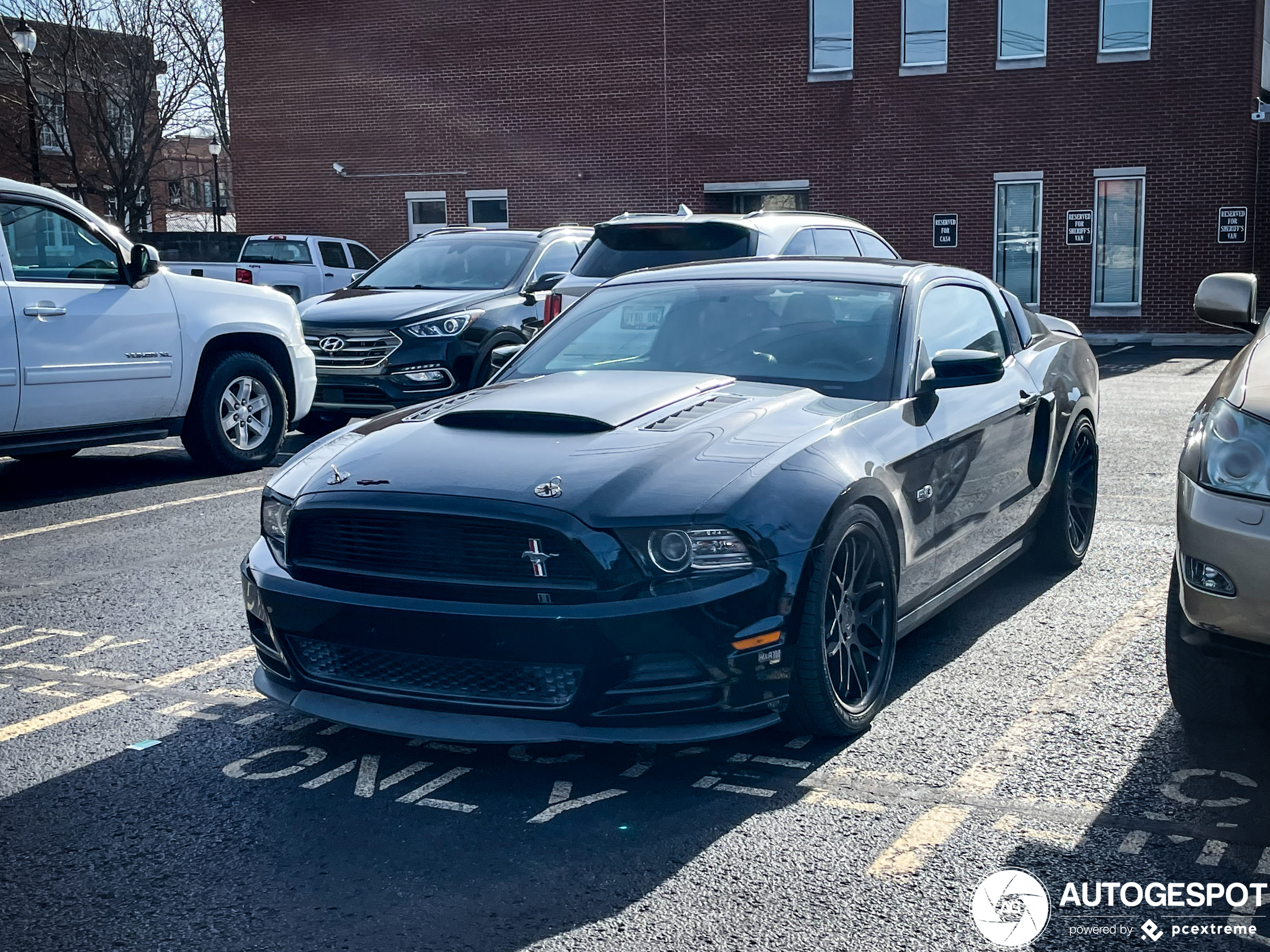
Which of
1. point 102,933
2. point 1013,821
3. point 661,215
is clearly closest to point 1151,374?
point 661,215

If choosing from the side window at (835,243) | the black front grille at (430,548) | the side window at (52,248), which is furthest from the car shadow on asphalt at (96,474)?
the black front grille at (430,548)

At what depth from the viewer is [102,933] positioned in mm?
3023

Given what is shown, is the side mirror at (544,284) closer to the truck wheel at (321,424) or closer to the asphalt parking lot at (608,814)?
the truck wheel at (321,424)

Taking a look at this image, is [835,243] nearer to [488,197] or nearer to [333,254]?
[333,254]

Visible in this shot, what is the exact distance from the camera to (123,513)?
322 inches

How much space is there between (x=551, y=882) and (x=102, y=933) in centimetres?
100

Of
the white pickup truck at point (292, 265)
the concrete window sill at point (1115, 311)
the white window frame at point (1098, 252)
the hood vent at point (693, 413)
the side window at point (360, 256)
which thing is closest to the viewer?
the hood vent at point (693, 413)

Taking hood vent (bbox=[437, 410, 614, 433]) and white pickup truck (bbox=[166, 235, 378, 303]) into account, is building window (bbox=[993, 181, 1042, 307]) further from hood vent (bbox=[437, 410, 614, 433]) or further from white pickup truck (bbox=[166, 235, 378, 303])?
hood vent (bbox=[437, 410, 614, 433])

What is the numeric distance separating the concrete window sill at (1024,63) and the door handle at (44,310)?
20.0m

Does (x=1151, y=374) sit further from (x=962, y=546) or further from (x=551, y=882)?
(x=551, y=882)

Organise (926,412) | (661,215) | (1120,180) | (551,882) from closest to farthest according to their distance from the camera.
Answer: (551,882)
(926,412)
(661,215)
(1120,180)

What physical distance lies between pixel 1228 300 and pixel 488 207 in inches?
989

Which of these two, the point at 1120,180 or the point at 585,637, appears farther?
the point at 1120,180

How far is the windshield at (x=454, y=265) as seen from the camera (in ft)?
38.9
